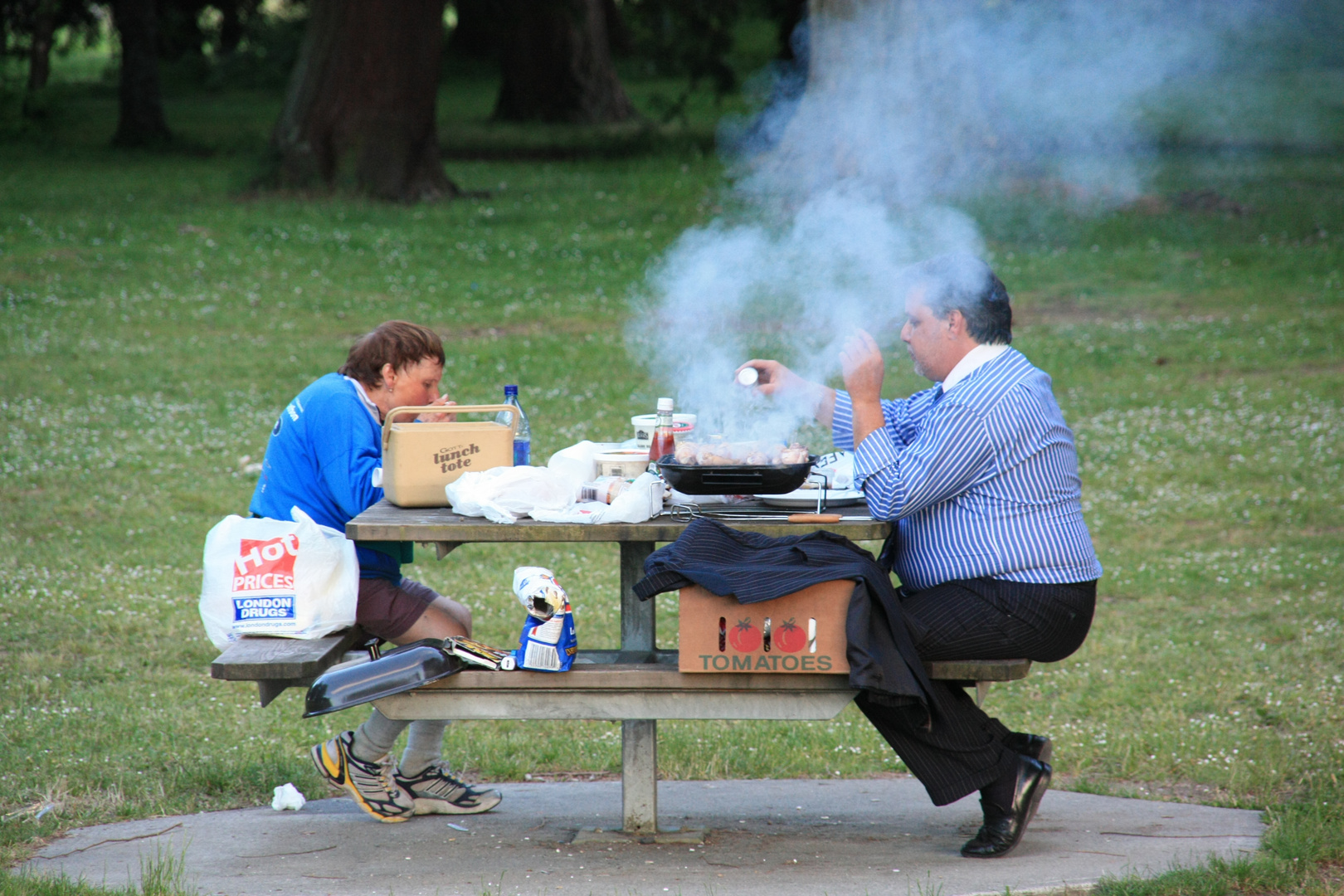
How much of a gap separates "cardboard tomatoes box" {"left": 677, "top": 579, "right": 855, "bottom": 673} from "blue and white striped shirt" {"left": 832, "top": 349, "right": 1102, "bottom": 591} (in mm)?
380

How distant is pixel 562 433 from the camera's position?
8719mm

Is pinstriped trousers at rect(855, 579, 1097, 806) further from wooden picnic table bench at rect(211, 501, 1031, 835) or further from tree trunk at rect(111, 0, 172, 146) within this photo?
tree trunk at rect(111, 0, 172, 146)

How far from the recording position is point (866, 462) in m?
3.74

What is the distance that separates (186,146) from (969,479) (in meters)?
21.7

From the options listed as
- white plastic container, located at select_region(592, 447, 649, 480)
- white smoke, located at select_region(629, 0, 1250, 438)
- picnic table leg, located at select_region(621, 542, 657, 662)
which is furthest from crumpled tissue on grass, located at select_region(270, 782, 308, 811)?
white smoke, located at select_region(629, 0, 1250, 438)

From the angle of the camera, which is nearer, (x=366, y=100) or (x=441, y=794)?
(x=441, y=794)

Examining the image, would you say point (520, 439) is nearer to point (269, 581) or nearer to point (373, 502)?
point (373, 502)

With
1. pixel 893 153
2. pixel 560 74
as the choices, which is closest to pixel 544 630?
pixel 893 153

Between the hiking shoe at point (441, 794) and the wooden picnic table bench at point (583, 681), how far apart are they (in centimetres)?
68

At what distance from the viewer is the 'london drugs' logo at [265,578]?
367 cm

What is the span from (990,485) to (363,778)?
197 centimetres

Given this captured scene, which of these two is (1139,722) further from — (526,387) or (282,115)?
(282,115)

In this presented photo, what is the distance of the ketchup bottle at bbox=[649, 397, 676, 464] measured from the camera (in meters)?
3.98

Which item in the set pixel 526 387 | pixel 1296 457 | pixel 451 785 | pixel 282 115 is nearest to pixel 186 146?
pixel 282 115
